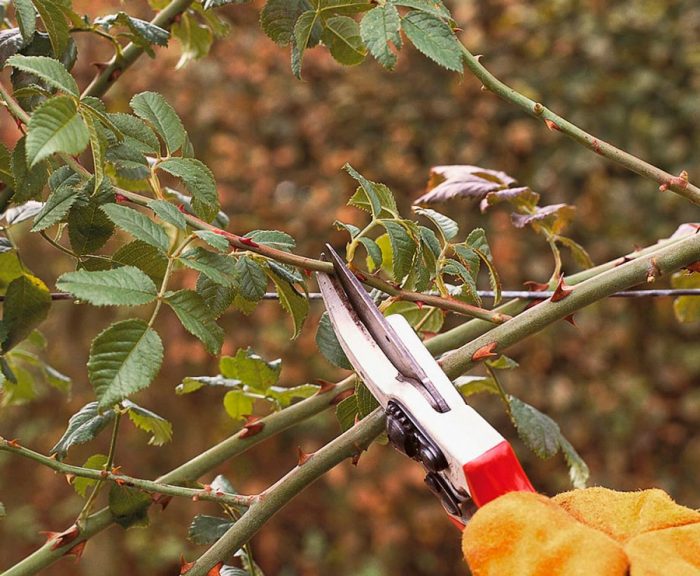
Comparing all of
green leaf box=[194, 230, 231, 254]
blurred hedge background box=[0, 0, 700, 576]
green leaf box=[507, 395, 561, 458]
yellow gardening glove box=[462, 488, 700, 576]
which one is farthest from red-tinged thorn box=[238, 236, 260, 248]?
blurred hedge background box=[0, 0, 700, 576]

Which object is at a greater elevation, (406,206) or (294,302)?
(294,302)

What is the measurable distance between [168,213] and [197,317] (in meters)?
0.07

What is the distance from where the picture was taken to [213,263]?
0.59 meters

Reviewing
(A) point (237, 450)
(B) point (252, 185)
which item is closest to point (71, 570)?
(B) point (252, 185)

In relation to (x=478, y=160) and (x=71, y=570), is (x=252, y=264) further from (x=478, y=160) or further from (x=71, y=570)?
(x=71, y=570)

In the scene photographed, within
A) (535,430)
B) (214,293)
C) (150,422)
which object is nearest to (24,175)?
(214,293)

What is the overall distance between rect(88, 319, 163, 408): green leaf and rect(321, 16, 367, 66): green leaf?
0.29 metres

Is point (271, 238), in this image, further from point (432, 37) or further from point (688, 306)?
point (688, 306)

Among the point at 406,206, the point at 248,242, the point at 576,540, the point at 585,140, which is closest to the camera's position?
the point at 576,540

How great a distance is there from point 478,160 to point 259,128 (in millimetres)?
776

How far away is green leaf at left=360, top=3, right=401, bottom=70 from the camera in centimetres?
61

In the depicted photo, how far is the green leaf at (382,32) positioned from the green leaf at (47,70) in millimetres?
194

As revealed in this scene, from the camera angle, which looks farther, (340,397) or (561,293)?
(340,397)

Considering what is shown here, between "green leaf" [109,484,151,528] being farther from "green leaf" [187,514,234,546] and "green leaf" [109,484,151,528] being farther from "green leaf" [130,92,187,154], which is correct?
"green leaf" [130,92,187,154]
